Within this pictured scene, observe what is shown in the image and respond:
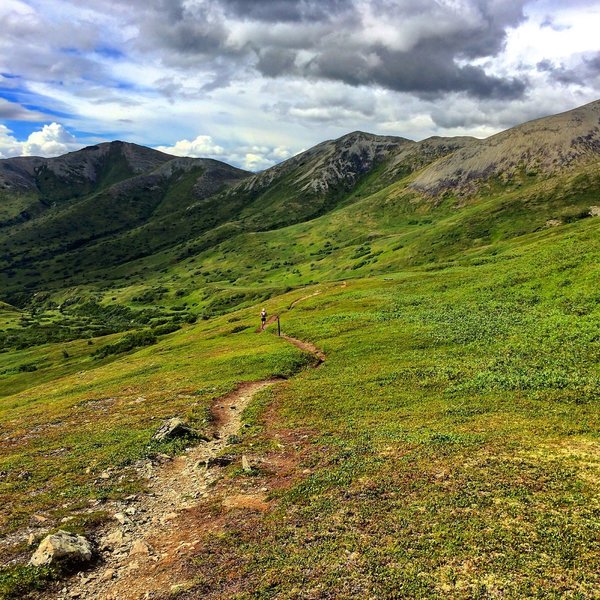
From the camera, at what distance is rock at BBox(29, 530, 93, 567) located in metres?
17.7

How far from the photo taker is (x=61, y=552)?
1797 cm

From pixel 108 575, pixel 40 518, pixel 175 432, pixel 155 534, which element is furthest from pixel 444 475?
pixel 40 518

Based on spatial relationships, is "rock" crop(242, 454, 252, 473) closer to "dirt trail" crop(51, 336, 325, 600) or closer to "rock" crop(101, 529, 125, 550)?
"dirt trail" crop(51, 336, 325, 600)

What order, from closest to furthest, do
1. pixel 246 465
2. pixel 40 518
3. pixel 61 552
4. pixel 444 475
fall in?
pixel 61 552, pixel 444 475, pixel 40 518, pixel 246 465

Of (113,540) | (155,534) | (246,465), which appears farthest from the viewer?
(246,465)

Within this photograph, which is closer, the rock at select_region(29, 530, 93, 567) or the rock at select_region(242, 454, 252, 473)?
the rock at select_region(29, 530, 93, 567)

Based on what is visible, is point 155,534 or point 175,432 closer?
point 155,534

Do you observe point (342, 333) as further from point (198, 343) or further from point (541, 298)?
point (198, 343)

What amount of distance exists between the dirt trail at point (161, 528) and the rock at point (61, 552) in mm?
777

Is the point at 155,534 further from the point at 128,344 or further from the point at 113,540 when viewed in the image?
the point at 128,344

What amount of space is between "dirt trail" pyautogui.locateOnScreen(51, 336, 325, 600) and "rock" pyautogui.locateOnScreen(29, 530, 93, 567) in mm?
777

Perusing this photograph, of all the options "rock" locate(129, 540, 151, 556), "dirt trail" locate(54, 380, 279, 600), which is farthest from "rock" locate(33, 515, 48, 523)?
"rock" locate(129, 540, 151, 556)

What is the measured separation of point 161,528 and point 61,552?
4.47 metres

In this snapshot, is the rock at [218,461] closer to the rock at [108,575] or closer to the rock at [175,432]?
the rock at [175,432]
